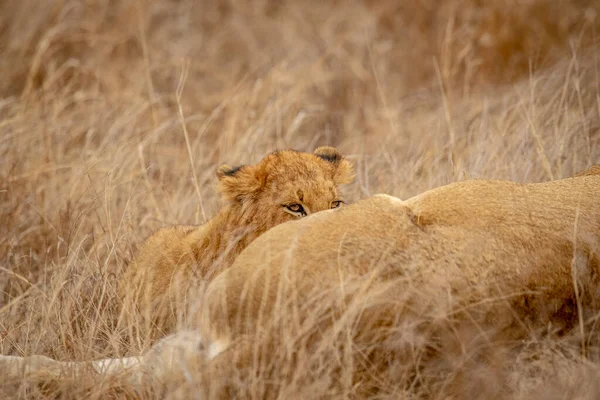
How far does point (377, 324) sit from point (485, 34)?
20.6 feet

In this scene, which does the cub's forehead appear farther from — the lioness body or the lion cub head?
the lioness body

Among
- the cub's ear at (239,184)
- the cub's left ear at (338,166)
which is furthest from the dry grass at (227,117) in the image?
the cub's left ear at (338,166)

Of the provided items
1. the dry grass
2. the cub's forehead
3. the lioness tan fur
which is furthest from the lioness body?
the cub's forehead

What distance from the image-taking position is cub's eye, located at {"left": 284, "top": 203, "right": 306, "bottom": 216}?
335 centimetres

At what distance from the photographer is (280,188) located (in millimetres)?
3412

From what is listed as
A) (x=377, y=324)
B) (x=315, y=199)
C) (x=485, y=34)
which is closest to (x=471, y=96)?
(x=485, y=34)

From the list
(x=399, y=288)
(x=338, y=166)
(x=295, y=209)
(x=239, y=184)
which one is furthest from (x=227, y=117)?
(x=399, y=288)

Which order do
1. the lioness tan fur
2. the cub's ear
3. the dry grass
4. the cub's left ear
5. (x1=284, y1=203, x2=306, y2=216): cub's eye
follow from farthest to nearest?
the cub's left ear
the cub's ear
(x1=284, y1=203, x2=306, y2=216): cub's eye
the dry grass
the lioness tan fur

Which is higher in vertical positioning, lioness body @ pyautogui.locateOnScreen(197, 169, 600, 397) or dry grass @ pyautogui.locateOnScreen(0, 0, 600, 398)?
lioness body @ pyautogui.locateOnScreen(197, 169, 600, 397)

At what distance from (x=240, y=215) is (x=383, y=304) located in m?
1.44

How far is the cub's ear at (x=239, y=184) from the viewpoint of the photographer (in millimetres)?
3463

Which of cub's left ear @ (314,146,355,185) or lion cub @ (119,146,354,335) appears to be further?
cub's left ear @ (314,146,355,185)

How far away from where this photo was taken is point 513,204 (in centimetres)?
241

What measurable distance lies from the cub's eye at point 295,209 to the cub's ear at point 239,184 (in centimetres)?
19
